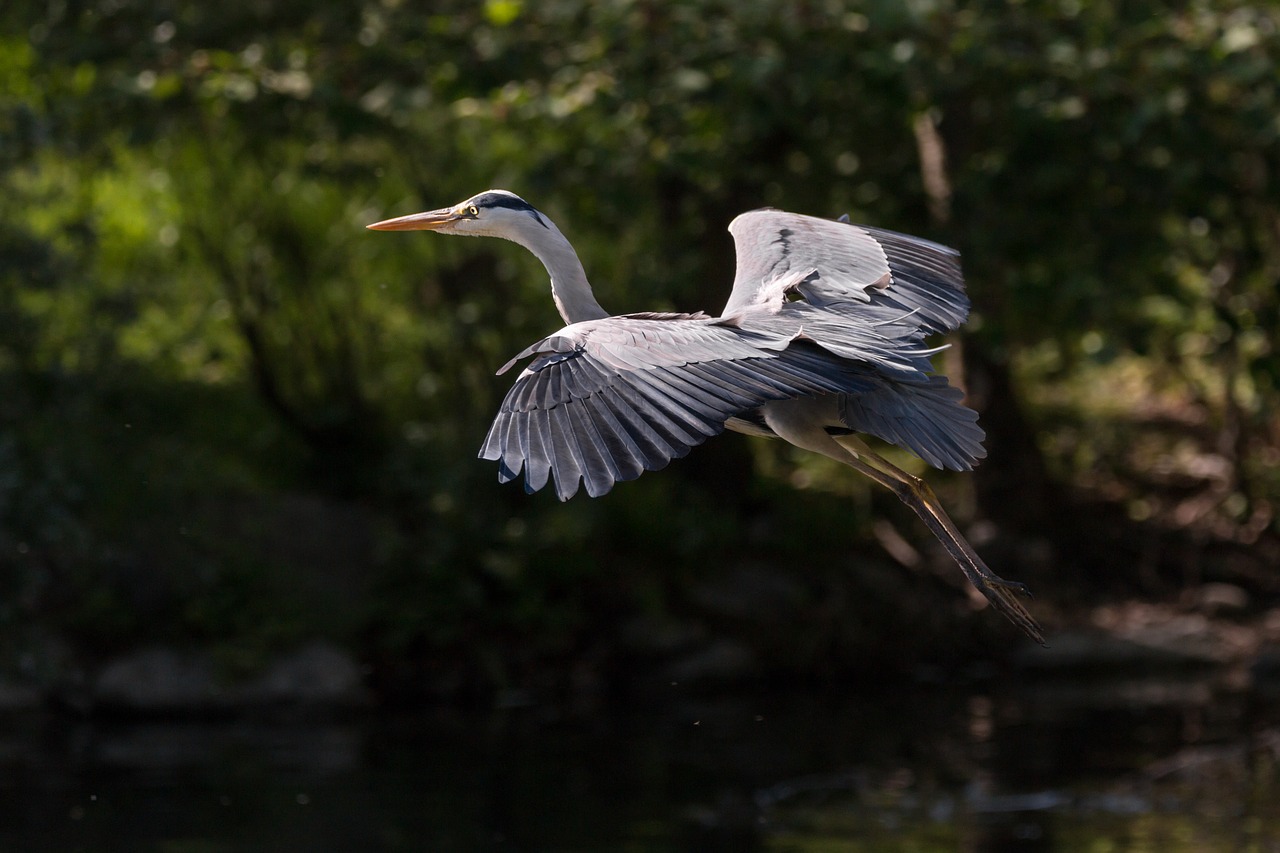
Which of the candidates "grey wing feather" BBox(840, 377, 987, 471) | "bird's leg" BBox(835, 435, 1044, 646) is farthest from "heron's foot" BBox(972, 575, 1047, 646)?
"grey wing feather" BBox(840, 377, 987, 471)

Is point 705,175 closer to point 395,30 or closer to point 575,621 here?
point 395,30

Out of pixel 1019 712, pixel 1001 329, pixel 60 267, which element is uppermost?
pixel 60 267

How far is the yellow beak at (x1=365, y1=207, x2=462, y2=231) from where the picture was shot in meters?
5.10

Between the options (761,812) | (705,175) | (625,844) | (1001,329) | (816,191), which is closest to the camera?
(625,844)

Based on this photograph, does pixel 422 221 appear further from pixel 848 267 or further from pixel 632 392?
pixel 632 392

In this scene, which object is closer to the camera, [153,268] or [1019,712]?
[1019,712]

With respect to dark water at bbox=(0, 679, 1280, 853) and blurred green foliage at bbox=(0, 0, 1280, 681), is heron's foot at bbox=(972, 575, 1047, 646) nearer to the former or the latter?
dark water at bbox=(0, 679, 1280, 853)

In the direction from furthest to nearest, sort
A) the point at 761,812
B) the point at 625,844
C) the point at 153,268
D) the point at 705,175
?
the point at 153,268
the point at 705,175
the point at 761,812
the point at 625,844

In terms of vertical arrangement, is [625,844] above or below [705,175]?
below

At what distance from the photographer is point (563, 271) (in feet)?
16.4

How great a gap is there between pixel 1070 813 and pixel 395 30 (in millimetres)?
4489

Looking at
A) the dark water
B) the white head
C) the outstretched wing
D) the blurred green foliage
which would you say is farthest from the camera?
the blurred green foliage

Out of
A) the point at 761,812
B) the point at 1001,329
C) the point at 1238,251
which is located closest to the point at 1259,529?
the point at 1238,251

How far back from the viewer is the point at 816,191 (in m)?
9.11
